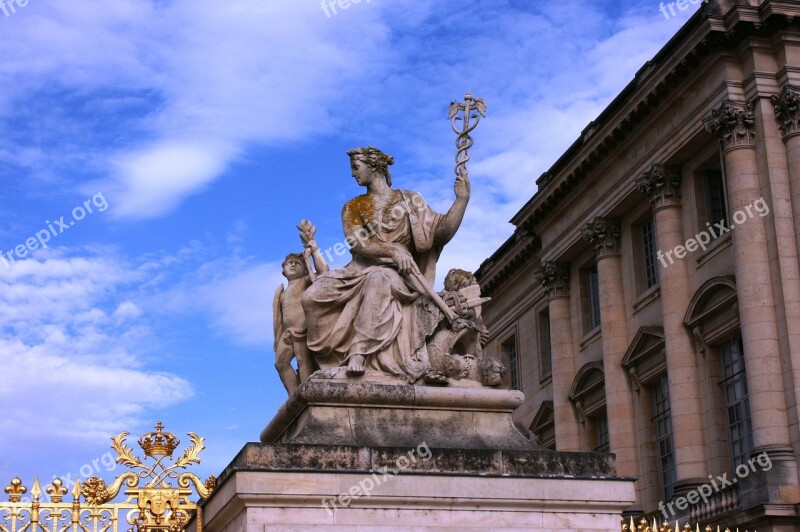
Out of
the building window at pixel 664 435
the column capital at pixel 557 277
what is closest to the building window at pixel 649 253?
the building window at pixel 664 435

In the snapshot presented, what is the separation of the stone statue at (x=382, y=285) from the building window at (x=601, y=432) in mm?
30532

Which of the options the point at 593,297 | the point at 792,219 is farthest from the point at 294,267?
the point at 593,297

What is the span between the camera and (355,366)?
1081 centimetres

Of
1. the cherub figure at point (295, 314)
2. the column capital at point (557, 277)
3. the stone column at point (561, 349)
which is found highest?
the column capital at point (557, 277)

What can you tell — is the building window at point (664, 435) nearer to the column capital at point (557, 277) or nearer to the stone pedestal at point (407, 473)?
the column capital at point (557, 277)

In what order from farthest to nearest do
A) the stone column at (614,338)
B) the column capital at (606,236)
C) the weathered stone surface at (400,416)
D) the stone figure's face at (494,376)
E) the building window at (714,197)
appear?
the column capital at (606,236) < the stone column at (614,338) < the building window at (714,197) < the stone figure's face at (494,376) < the weathered stone surface at (400,416)

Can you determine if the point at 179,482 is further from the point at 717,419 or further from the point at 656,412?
the point at 656,412

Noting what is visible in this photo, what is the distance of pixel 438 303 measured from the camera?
11.4 m

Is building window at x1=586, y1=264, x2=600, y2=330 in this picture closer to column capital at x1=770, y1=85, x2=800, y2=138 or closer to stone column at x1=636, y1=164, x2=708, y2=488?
stone column at x1=636, y1=164, x2=708, y2=488

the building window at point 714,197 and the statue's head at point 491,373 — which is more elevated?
the building window at point 714,197

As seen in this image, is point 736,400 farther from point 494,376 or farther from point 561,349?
point 494,376

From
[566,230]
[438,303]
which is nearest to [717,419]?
[566,230]

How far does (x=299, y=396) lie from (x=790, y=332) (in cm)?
2225

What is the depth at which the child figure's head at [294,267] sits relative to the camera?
1190 centimetres
